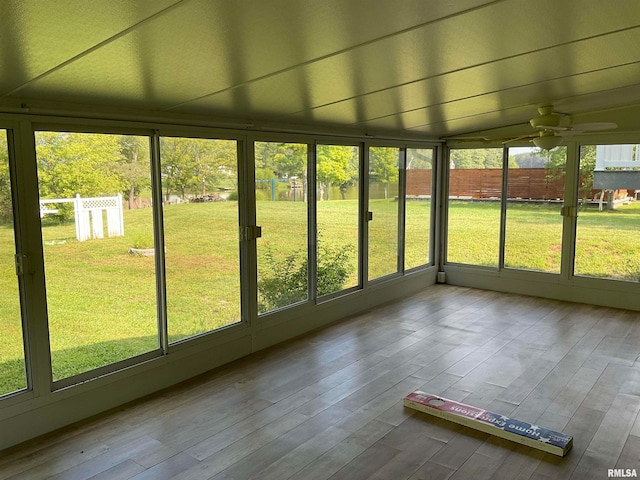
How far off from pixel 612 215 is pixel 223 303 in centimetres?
455

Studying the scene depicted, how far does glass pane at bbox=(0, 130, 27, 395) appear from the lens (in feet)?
9.57

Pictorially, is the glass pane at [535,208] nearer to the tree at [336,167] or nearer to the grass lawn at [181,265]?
the grass lawn at [181,265]

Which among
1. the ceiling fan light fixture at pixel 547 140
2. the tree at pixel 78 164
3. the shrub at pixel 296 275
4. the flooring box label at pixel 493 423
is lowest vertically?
the flooring box label at pixel 493 423

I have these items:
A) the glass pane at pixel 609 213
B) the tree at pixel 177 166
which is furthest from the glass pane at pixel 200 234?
the glass pane at pixel 609 213

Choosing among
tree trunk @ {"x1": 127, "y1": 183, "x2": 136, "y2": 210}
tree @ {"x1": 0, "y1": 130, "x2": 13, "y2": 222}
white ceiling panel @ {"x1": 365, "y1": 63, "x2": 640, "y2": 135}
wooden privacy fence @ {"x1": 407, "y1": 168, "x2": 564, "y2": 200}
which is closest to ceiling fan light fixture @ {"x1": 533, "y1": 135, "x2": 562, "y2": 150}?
white ceiling panel @ {"x1": 365, "y1": 63, "x2": 640, "y2": 135}

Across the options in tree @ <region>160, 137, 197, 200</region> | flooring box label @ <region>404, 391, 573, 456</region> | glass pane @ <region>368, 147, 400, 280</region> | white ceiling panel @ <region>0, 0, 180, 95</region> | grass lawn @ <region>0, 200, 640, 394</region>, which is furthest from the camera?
glass pane @ <region>368, 147, 400, 280</region>

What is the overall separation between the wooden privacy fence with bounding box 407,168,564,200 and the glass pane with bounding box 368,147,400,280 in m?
0.43

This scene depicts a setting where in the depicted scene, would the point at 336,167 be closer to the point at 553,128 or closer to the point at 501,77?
the point at 553,128

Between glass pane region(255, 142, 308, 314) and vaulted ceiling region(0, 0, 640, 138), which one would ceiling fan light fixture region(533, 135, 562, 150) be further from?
glass pane region(255, 142, 308, 314)

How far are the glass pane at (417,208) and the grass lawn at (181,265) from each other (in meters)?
0.37

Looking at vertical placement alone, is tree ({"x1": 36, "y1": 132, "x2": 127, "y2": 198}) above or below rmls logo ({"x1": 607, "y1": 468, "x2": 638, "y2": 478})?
above

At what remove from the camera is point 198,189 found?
402 centimetres

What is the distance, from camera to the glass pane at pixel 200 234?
12.6 ft

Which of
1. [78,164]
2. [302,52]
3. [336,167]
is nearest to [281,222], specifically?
[336,167]
